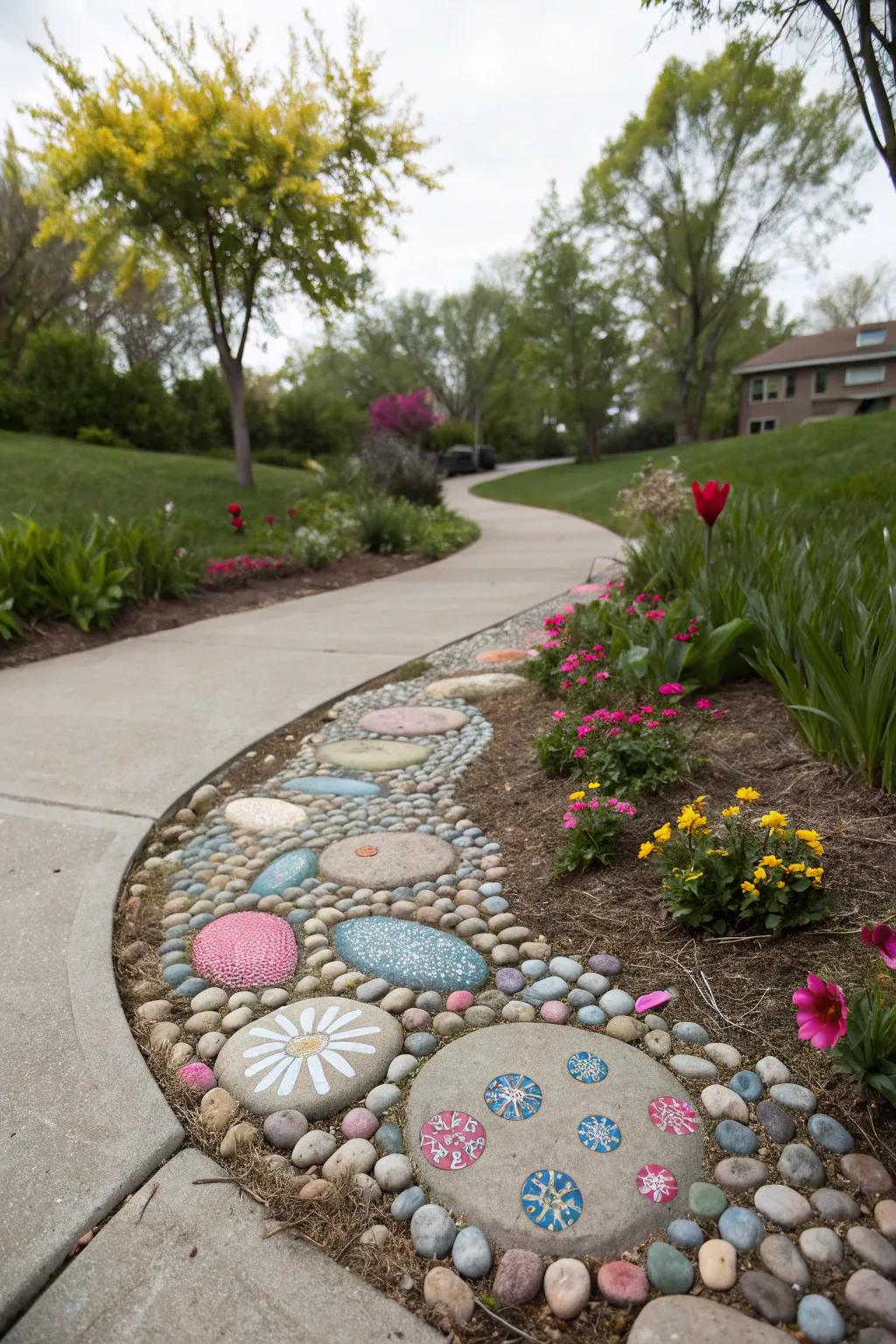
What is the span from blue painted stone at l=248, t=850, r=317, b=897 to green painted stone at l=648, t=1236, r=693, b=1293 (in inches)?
51.4

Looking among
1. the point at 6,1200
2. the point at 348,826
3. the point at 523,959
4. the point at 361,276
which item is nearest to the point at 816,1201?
the point at 523,959

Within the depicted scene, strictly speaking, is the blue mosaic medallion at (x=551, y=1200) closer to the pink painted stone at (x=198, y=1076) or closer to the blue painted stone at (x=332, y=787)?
the pink painted stone at (x=198, y=1076)

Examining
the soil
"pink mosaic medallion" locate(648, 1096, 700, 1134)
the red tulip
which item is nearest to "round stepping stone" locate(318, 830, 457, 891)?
"pink mosaic medallion" locate(648, 1096, 700, 1134)

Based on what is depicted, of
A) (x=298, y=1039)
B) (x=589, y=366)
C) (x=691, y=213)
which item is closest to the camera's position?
(x=298, y=1039)

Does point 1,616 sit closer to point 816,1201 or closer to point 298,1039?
point 298,1039

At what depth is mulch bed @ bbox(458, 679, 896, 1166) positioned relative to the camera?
5.16ft

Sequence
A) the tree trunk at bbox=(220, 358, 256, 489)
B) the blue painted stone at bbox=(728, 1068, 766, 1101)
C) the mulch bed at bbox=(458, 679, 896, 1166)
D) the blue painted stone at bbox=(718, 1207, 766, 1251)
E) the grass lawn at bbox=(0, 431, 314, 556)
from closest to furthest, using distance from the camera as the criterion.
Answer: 1. the blue painted stone at bbox=(718, 1207, 766, 1251)
2. the blue painted stone at bbox=(728, 1068, 766, 1101)
3. the mulch bed at bbox=(458, 679, 896, 1166)
4. the grass lawn at bbox=(0, 431, 314, 556)
5. the tree trunk at bbox=(220, 358, 256, 489)

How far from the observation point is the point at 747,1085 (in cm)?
143

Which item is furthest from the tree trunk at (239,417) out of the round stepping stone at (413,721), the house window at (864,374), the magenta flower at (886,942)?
the house window at (864,374)

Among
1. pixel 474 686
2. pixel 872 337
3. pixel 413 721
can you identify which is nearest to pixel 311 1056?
pixel 413 721

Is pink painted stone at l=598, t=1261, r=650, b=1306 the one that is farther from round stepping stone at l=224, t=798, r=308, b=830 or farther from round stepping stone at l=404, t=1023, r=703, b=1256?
round stepping stone at l=224, t=798, r=308, b=830

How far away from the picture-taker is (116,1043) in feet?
5.10

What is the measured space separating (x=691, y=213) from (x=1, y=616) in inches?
1165

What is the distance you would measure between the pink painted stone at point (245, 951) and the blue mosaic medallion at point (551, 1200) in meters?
0.77
